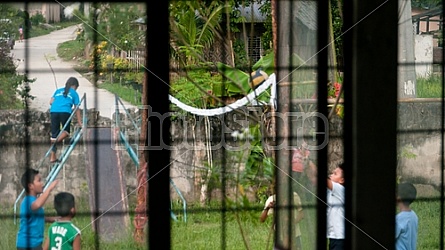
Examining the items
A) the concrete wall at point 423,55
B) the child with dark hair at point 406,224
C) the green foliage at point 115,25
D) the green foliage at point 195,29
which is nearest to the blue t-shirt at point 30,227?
the green foliage at point 115,25

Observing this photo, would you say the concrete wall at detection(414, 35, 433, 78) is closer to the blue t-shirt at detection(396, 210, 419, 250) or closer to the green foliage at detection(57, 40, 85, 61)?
the blue t-shirt at detection(396, 210, 419, 250)

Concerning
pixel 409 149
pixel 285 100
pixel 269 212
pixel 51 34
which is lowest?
pixel 269 212

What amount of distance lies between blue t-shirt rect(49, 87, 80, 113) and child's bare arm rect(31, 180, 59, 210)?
0.19m

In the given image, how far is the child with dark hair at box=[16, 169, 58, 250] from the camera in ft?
5.49

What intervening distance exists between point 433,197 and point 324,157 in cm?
56

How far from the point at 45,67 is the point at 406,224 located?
3.35ft

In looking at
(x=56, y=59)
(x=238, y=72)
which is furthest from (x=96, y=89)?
(x=238, y=72)

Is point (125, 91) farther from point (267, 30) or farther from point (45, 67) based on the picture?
point (267, 30)

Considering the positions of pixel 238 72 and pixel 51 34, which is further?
pixel 238 72

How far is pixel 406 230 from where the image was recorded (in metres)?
1.86

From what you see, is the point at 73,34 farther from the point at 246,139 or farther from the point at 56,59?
the point at 246,139

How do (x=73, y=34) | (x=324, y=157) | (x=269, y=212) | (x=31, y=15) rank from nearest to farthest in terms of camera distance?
1. (x=324, y=157)
2. (x=31, y=15)
3. (x=73, y=34)
4. (x=269, y=212)

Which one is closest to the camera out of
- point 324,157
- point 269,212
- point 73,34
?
point 324,157

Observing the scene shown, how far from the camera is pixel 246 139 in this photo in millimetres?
2002
